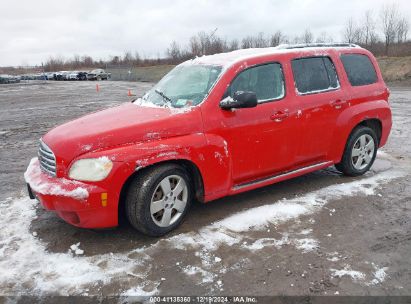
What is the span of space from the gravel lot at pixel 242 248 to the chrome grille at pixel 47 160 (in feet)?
2.44

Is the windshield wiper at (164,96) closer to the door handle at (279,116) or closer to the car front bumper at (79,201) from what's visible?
the door handle at (279,116)

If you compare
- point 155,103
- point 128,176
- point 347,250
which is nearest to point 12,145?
point 155,103

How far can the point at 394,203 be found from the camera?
502 centimetres

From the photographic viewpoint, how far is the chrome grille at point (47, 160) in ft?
13.2

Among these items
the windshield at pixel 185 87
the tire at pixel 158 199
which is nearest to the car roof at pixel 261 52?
the windshield at pixel 185 87

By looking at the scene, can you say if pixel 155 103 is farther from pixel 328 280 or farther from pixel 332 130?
pixel 328 280

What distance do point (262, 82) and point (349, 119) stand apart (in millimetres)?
1524

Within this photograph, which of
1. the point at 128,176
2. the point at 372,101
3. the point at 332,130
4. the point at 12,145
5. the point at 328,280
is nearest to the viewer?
the point at 328,280

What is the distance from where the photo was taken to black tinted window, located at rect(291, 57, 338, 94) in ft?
16.8

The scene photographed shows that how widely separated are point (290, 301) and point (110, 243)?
1931mm

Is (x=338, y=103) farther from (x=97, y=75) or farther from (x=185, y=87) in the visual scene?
(x=97, y=75)

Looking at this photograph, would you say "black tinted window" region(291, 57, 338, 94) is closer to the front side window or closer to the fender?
the front side window

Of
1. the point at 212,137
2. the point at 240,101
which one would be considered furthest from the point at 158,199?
the point at 240,101

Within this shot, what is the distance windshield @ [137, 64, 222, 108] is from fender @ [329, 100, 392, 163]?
6.37ft
